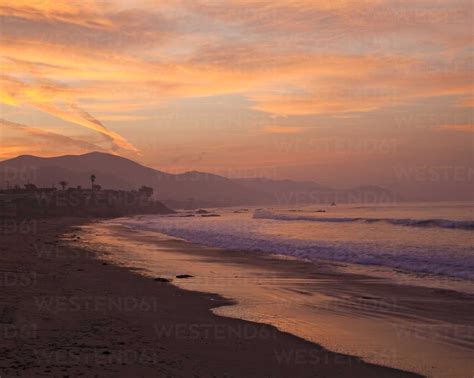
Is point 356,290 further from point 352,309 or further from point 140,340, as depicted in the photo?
point 140,340

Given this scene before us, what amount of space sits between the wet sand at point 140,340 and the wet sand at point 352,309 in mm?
581

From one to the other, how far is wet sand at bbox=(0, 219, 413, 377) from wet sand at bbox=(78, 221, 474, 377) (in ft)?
1.90

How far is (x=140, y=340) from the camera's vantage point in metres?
8.23

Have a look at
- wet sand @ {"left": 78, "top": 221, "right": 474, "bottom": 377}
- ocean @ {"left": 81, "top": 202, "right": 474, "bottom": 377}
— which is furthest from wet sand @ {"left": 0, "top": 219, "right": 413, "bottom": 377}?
ocean @ {"left": 81, "top": 202, "right": 474, "bottom": 377}

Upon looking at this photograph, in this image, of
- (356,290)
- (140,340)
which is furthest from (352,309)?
(140,340)

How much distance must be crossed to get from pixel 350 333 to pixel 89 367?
496 cm

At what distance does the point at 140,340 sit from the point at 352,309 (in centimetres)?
548

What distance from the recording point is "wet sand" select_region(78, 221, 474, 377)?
803cm

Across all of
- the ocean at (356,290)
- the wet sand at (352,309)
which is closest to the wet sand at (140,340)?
the wet sand at (352,309)

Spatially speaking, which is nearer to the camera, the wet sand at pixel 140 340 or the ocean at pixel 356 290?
the wet sand at pixel 140 340

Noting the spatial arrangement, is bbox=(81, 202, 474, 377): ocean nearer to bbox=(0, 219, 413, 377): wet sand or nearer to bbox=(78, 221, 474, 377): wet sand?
bbox=(78, 221, 474, 377): wet sand

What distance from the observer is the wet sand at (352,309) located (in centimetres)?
803

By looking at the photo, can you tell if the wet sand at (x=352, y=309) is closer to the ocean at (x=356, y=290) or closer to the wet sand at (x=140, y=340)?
the ocean at (x=356, y=290)

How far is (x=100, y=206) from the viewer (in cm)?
16000
